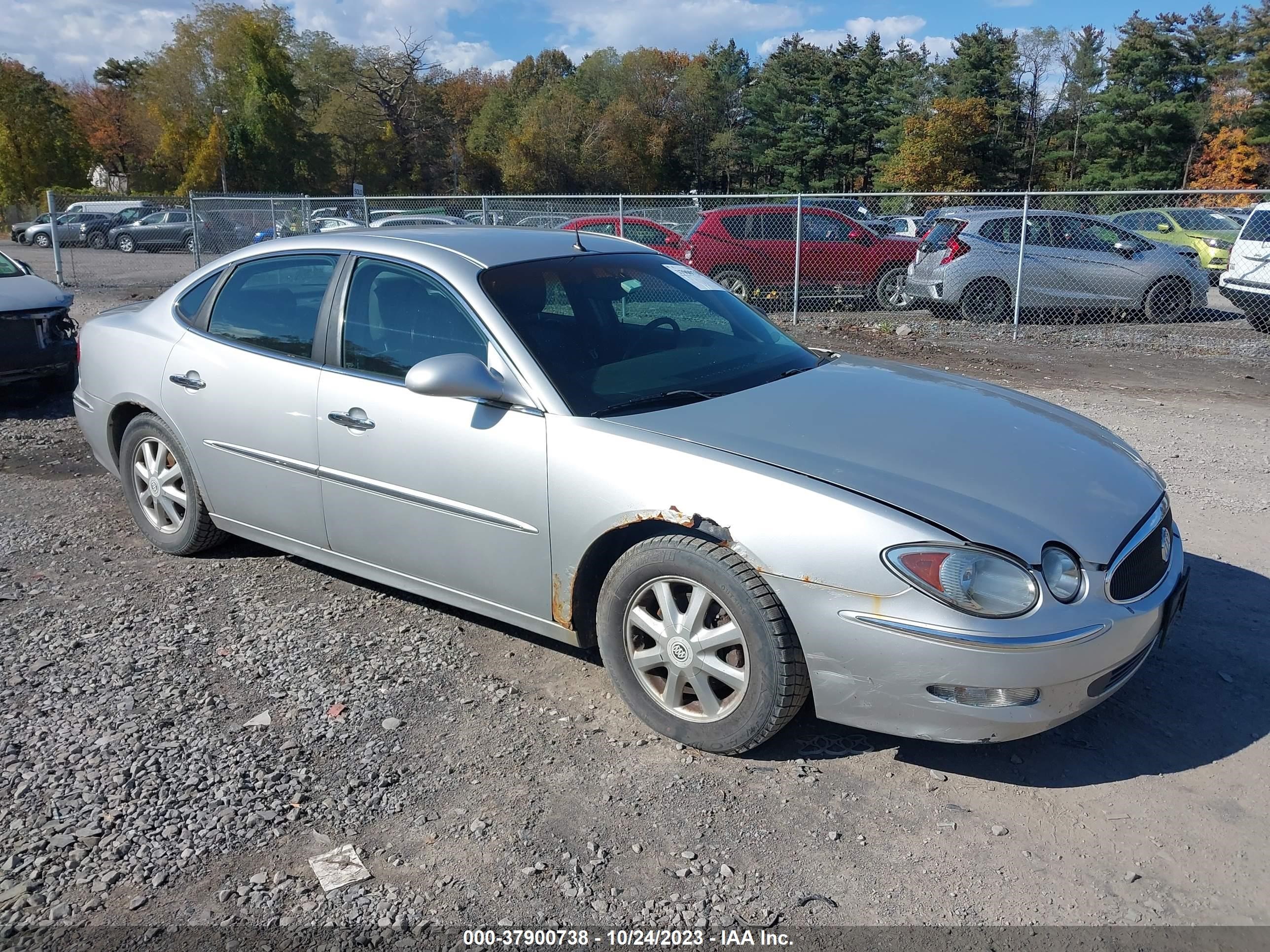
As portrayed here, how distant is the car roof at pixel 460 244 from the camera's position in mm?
4098

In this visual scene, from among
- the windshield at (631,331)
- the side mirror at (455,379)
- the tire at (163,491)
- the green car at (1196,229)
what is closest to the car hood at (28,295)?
the tire at (163,491)

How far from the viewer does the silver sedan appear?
2922mm

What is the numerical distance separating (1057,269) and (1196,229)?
7.01 m

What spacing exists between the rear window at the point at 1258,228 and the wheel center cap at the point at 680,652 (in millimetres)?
12159

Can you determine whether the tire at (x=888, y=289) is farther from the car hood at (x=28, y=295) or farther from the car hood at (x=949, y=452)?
the car hood at (x=949, y=452)

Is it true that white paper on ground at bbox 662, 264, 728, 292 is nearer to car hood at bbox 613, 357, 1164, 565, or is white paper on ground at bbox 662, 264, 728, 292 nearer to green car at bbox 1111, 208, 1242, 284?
car hood at bbox 613, 357, 1164, 565

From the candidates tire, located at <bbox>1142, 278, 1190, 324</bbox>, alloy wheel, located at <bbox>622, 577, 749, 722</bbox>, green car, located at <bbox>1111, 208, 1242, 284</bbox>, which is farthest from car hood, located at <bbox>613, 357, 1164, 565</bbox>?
green car, located at <bbox>1111, 208, 1242, 284</bbox>

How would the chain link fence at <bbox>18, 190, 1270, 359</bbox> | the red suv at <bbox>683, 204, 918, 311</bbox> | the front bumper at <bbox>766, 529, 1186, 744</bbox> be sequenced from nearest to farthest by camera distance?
the front bumper at <bbox>766, 529, 1186, 744</bbox> → the chain link fence at <bbox>18, 190, 1270, 359</bbox> → the red suv at <bbox>683, 204, 918, 311</bbox>

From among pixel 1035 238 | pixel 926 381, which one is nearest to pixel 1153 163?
pixel 1035 238

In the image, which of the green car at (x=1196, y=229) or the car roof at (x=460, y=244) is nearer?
the car roof at (x=460, y=244)

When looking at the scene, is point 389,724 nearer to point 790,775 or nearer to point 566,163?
point 790,775

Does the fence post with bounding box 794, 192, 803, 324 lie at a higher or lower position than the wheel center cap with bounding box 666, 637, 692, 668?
Result: higher

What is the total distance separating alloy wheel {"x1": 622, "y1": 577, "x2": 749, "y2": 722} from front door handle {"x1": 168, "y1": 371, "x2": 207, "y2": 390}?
8.17 ft

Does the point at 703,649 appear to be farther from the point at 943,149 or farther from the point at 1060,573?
the point at 943,149
